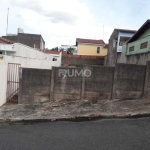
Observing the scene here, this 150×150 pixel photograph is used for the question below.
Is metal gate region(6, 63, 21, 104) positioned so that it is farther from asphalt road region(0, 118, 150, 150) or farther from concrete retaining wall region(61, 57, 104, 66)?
concrete retaining wall region(61, 57, 104, 66)

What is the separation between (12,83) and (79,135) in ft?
17.0

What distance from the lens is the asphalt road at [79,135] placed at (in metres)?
3.58

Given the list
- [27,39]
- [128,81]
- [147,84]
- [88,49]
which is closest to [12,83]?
[128,81]

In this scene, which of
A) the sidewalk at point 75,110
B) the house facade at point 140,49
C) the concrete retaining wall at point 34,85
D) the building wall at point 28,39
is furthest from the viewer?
the building wall at point 28,39

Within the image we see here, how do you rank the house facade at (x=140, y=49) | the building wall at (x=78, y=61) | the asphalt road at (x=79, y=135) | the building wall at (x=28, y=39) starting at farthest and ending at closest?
1. the building wall at (x=28, y=39)
2. the building wall at (x=78, y=61)
3. the house facade at (x=140, y=49)
4. the asphalt road at (x=79, y=135)

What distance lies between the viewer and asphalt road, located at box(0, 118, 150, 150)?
3580 mm

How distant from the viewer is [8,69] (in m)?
7.73

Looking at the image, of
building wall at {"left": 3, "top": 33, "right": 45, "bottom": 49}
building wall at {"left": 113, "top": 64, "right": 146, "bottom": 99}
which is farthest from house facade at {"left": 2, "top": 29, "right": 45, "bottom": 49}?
building wall at {"left": 113, "top": 64, "right": 146, "bottom": 99}

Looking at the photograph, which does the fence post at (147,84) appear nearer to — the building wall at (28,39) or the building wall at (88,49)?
the building wall at (88,49)

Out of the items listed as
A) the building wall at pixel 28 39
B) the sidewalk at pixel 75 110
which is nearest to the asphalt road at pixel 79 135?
the sidewalk at pixel 75 110

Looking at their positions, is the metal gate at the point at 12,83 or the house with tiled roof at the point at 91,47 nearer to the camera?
the metal gate at the point at 12,83

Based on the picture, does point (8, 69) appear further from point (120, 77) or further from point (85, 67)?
point (120, 77)

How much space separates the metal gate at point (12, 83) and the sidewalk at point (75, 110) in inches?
24.6

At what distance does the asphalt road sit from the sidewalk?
17.2 inches
